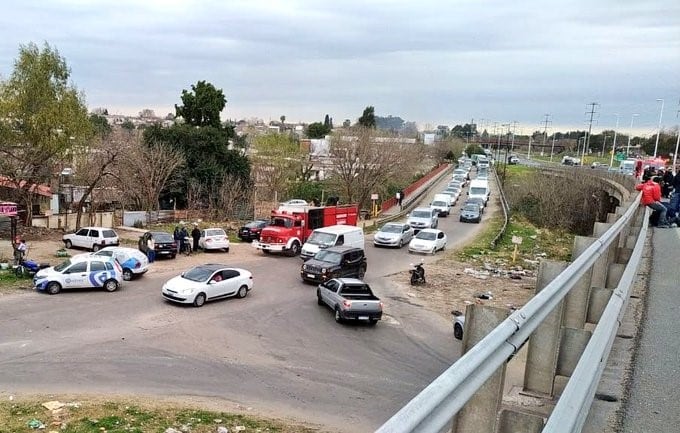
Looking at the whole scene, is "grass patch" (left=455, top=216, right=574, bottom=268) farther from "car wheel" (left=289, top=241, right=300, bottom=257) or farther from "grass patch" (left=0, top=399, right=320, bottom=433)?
"grass patch" (left=0, top=399, right=320, bottom=433)

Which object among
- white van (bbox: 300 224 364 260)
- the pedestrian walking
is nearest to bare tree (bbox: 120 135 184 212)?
the pedestrian walking

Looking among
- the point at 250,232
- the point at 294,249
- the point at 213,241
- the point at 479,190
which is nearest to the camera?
the point at 213,241

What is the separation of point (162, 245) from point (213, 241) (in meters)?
3.34

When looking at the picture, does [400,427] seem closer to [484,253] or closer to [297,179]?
[484,253]

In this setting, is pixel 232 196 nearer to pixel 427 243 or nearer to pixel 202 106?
pixel 202 106

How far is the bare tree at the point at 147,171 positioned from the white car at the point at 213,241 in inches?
584

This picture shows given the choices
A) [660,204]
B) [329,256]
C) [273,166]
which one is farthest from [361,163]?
[660,204]

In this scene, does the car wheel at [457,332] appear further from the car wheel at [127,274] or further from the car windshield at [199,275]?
the car wheel at [127,274]

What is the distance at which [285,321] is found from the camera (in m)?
18.9

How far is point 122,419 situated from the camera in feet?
36.7

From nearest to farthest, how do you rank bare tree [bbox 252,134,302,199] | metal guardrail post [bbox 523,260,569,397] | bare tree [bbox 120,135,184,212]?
metal guardrail post [bbox 523,260,569,397]
bare tree [bbox 120,135,184,212]
bare tree [bbox 252,134,302,199]

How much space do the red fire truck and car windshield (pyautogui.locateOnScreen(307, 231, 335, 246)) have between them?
206 centimetres

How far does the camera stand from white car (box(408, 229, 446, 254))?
33.9 m

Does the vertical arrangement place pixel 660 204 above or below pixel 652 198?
below
